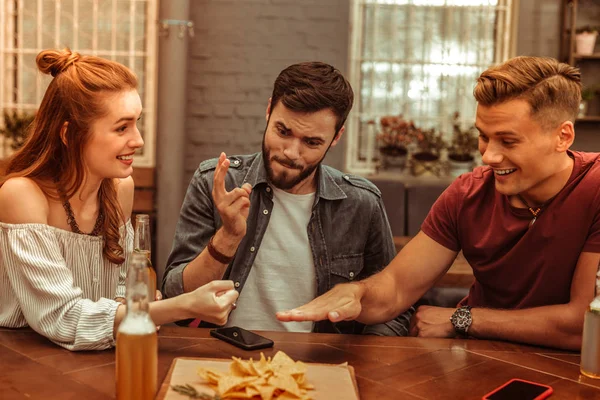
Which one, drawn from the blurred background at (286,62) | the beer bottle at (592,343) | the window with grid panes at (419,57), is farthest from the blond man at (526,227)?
the window with grid panes at (419,57)

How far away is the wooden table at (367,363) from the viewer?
51.0 inches

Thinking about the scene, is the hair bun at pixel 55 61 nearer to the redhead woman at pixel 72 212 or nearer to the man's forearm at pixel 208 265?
the redhead woman at pixel 72 212

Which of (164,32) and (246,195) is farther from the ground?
(164,32)

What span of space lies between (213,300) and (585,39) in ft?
13.5

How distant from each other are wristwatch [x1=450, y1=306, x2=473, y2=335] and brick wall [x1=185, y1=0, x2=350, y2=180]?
2.92m

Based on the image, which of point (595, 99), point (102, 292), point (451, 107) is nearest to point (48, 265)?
point (102, 292)

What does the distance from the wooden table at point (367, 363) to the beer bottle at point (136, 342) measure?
0.12 metres

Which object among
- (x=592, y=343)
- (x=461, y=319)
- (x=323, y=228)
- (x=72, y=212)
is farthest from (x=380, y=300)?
(x=72, y=212)

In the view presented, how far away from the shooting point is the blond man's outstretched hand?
156 centimetres

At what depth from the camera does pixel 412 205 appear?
4094 millimetres

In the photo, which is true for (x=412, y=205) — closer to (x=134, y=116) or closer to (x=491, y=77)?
(x=491, y=77)

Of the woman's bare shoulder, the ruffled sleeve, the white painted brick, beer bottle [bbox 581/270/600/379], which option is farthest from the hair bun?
the white painted brick

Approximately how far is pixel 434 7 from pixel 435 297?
2766 millimetres

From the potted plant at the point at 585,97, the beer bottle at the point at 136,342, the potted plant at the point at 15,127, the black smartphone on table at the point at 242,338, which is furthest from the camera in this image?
the potted plant at the point at 585,97
